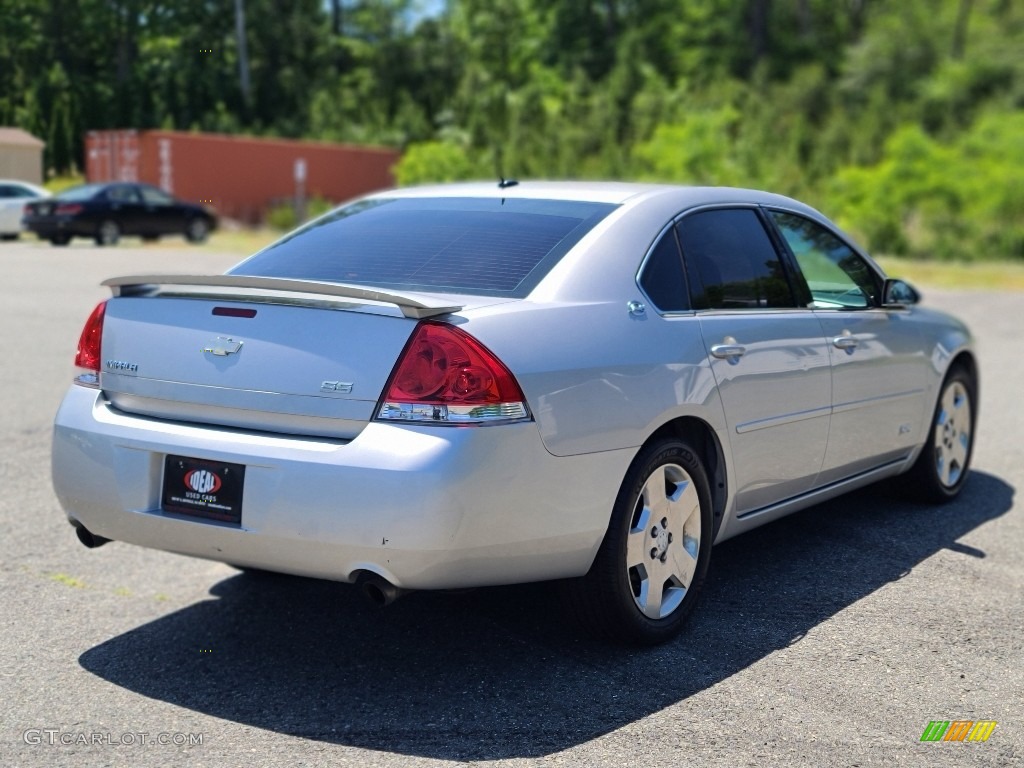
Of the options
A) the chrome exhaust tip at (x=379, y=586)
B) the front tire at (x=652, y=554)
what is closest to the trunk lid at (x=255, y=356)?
the chrome exhaust tip at (x=379, y=586)

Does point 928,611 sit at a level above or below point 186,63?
below

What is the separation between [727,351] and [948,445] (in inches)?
99.3

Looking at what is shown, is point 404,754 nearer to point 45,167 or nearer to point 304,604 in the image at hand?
point 304,604

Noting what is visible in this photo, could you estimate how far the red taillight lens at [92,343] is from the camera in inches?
168

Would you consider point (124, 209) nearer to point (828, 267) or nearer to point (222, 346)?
point (828, 267)

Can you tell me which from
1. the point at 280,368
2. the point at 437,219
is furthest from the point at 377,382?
the point at 437,219

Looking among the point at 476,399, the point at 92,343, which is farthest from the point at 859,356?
the point at 92,343

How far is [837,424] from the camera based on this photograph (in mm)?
5359

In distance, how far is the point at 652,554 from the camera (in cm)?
429

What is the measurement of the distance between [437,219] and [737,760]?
93.3 inches

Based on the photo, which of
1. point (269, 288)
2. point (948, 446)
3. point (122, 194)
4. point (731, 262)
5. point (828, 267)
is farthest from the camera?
point (122, 194)

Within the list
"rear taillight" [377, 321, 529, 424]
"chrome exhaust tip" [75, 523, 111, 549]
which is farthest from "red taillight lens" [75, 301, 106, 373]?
"rear taillight" [377, 321, 529, 424]

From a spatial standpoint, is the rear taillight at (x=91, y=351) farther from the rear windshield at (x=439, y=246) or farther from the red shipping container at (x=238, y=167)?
the red shipping container at (x=238, y=167)

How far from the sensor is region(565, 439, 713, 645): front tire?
13.5ft
